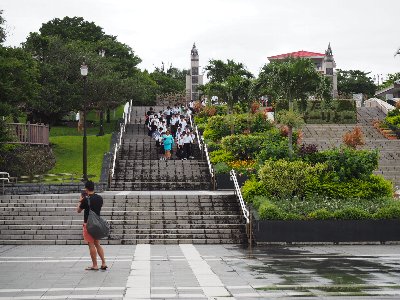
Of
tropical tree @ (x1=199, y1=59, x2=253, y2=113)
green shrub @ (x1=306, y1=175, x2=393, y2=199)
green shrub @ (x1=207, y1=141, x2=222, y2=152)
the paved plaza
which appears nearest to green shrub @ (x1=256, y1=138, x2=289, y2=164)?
green shrub @ (x1=306, y1=175, x2=393, y2=199)

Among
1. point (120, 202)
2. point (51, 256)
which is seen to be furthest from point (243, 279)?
point (120, 202)

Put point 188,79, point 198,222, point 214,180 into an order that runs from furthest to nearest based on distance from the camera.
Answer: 1. point 188,79
2. point 214,180
3. point 198,222

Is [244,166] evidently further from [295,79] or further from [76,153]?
[76,153]

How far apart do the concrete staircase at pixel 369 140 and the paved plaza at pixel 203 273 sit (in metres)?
15.5

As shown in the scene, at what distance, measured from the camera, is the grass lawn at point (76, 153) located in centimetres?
3444

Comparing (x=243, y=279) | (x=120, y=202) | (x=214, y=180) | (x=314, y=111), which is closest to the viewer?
(x=243, y=279)

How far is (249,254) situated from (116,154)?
1806 cm

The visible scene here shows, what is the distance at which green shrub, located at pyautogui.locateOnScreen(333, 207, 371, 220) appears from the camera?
20.7 metres

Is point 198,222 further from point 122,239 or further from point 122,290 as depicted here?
point 122,290

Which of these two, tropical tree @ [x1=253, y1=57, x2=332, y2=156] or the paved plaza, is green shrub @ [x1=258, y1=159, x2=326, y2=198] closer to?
the paved plaza

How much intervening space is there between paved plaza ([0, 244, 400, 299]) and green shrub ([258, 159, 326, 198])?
4663mm

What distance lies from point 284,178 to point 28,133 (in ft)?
56.4

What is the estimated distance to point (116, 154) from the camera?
34.2m

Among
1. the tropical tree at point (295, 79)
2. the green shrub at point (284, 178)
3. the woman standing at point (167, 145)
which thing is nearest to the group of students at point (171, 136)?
the woman standing at point (167, 145)
